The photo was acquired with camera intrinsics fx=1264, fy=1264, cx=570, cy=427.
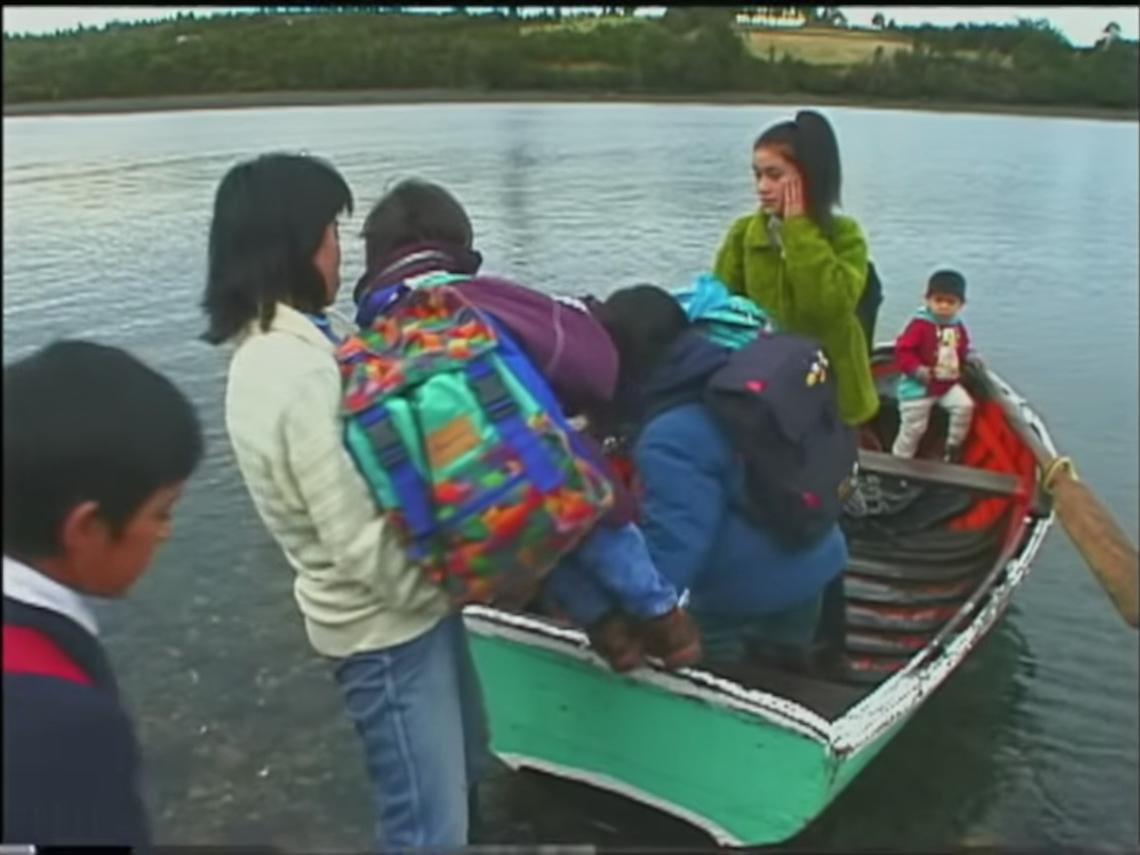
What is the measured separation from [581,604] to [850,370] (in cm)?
162

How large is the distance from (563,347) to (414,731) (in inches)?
25.8

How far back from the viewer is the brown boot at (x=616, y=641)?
91.6 inches

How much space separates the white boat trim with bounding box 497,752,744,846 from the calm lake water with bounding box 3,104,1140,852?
0.13m

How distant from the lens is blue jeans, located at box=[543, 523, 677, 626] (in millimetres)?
2045

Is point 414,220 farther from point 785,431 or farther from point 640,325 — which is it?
point 785,431

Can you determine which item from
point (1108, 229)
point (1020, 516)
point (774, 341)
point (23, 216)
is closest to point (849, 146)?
point (1108, 229)

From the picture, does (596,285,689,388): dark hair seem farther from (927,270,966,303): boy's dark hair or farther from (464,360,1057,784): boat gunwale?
(927,270,966,303): boy's dark hair

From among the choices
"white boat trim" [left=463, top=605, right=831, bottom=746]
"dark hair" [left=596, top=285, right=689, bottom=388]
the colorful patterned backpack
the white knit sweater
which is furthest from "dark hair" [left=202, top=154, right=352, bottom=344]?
"white boat trim" [left=463, top=605, right=831, bottom=746]

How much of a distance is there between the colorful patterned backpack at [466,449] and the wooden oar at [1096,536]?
1.09 metres

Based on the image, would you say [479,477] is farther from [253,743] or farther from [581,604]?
[253,743]

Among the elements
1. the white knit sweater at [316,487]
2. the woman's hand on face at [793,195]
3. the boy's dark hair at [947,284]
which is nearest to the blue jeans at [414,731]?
the white knit sweater at [316,487]

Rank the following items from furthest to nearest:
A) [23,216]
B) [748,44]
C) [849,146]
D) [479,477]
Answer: [849,146] → [479,477] → [748,44] → [23,216]

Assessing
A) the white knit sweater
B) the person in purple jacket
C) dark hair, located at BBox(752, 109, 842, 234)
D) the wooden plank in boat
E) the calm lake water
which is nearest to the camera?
the calm lake water

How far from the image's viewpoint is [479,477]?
1628 mm
